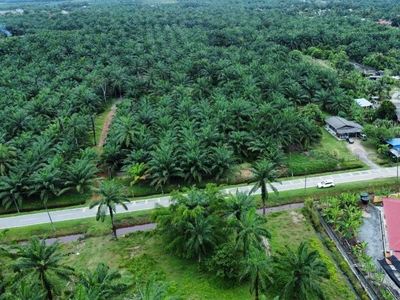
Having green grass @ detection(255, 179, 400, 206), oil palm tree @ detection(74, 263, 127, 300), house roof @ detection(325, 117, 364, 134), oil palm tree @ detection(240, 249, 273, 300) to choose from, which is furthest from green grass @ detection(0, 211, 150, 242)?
house roof @ detection(325, 117, 364, 134)

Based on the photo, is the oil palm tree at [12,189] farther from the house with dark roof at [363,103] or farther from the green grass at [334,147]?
the house with dark roof at [363,103]

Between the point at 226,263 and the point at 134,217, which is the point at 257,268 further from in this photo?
the point at 134,217

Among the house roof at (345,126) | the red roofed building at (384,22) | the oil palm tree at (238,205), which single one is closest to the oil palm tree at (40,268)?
the oil palm tree at (238,205)

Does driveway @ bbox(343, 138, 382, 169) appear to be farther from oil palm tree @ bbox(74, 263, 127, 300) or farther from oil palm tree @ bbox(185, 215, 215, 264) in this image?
oil palm tree @ bbox(74, 263, 127, 300)

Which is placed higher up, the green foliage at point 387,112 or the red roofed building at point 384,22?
the red roofed building at point 384,22

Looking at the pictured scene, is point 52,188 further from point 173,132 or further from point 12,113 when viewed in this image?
point 12,113

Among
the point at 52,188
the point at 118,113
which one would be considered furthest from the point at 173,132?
the point at 52,188
